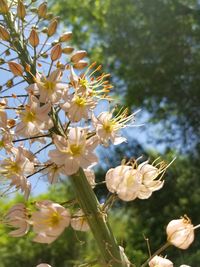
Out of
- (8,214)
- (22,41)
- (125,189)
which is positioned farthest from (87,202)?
(22,41)

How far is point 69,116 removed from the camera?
6.52ft

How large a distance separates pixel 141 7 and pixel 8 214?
15.7 m

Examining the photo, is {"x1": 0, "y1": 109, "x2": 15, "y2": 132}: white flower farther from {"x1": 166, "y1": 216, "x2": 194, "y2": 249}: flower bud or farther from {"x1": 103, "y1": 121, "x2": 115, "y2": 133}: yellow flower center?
{"x1": 166, "y1": 216, "x2": 194, "y2": 249}: flower bud

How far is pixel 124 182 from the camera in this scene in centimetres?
187

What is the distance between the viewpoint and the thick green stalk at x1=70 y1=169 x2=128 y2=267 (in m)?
1.78

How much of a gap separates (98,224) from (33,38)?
82cm

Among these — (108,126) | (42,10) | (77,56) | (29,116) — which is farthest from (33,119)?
(42,10)

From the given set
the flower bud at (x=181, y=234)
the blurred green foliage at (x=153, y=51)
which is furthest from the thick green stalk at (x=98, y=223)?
the blurred green foliage at (x=153, y=51)

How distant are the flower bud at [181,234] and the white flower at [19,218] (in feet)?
1.72

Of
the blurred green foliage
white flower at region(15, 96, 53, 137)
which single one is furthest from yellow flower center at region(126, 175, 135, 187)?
the blurred green foliage

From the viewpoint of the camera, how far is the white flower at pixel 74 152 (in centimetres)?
186

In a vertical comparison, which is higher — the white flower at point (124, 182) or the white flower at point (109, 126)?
the white flower at point (109, 126)

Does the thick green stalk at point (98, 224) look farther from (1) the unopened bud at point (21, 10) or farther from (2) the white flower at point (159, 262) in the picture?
(1) the unopened bud at point (21, 10)

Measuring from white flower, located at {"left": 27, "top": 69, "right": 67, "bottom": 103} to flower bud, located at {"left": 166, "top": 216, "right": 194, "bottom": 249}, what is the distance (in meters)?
0.64
